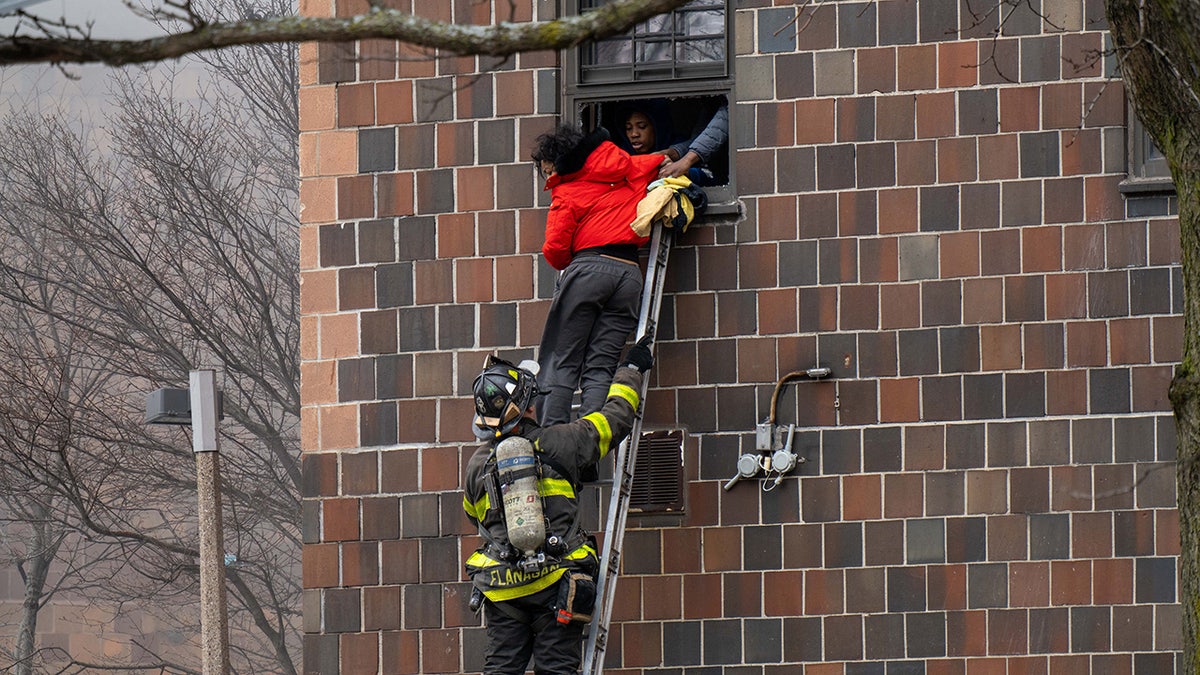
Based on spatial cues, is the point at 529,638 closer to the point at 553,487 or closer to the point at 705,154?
the point at 553,487

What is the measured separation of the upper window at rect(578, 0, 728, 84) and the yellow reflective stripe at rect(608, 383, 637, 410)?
2.46 m

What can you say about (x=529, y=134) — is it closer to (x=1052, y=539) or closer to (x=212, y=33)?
(x=1052, y=539)

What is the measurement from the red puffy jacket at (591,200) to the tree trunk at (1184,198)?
3.54 meters

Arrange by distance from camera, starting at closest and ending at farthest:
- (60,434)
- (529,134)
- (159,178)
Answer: (529,134) < (60,434) < (159,178)

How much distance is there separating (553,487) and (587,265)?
5.01ft

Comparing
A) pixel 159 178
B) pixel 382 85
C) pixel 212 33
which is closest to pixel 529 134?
pixel 382 85

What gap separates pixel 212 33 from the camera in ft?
18.7

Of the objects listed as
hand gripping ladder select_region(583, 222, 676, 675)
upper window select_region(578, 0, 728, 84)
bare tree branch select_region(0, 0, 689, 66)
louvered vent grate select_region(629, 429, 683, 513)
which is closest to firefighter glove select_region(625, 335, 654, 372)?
hand gripping ladder select_region(583, 222, 676, 675)

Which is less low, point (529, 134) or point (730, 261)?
point (529, 134)

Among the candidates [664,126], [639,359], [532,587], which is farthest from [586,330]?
[664,126]

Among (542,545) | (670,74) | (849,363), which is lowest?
(542,545)

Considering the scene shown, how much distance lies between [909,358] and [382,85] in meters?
3.66

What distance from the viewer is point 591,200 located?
10.1m

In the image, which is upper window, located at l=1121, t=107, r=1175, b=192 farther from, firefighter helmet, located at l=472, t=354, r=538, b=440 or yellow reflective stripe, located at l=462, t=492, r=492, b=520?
yellow reflective stripe, located at l=462, t=492, r=492, b=520
